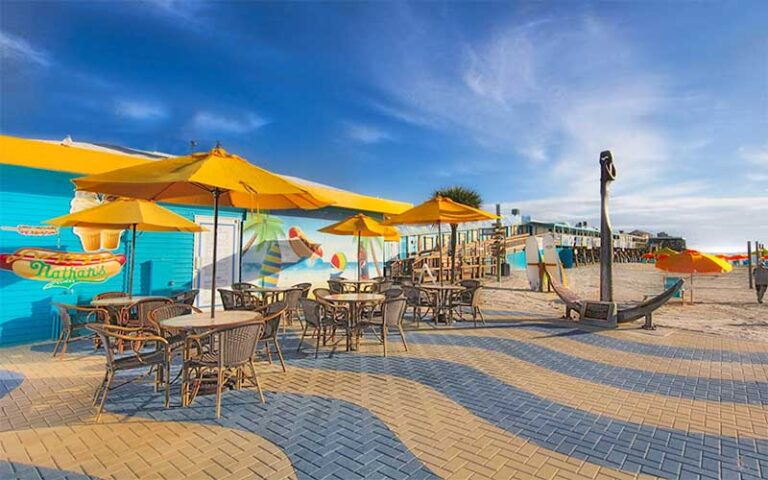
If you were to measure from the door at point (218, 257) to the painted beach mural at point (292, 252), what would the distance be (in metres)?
0.23

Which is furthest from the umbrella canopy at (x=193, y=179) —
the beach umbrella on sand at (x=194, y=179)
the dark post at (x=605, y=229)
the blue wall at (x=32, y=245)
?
the dark post at (x=605, y=229)

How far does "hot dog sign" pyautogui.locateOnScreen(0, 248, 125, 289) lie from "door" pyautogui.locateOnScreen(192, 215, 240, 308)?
146 centimetres

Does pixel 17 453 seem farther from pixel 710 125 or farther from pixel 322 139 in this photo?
pixel 322 139

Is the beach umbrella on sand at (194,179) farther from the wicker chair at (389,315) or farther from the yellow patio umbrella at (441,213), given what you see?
the yellow patio umbrella at (441,213)

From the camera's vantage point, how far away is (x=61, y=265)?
6520mm

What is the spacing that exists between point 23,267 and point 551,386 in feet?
25.6

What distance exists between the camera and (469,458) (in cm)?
271

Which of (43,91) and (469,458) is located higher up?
(43,91)

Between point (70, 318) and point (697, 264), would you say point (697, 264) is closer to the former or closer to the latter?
point (697, 264)

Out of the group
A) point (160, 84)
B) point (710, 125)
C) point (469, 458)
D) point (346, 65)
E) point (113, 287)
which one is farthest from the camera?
point (346, 65)

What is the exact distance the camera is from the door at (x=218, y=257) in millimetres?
8305

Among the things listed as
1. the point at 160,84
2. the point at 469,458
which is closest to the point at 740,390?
the point at 469,458

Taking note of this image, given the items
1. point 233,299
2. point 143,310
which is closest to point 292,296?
point 233,299

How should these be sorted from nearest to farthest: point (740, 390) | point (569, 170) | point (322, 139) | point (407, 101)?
point (740, 390) < point (407, 101) < point (569, 170) < point (322, 139)
